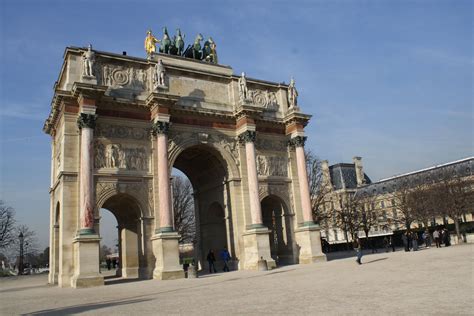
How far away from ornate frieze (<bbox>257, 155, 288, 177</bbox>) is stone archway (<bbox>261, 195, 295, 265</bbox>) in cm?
171

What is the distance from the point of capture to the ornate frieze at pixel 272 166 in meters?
28.1

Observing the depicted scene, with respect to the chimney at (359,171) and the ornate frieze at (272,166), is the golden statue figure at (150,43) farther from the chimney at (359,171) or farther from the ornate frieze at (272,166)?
the chimney at (359,171)

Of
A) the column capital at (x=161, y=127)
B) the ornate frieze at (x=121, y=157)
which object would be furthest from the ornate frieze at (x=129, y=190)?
the column capital at (x=161, y=127)

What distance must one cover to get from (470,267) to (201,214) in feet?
63.8

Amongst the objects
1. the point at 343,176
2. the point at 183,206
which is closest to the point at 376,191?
the point at 343,176

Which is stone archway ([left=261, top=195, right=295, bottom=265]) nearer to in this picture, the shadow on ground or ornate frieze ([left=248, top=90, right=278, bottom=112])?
ornate frieze ([left=248, top=90, right=278, bottom=112])

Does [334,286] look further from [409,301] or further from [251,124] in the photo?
[251,124]

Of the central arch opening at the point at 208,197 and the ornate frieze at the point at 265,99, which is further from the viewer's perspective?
the ornate frieze at the point at 265,99

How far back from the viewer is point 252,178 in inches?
1027

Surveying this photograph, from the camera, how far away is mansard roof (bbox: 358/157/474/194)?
5484cm

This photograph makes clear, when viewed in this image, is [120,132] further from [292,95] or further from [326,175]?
[326,175]

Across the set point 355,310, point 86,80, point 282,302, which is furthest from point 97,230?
point 355,310

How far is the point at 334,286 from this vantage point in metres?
11.9

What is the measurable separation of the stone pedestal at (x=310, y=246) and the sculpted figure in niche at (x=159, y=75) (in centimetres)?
1313
